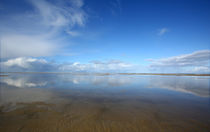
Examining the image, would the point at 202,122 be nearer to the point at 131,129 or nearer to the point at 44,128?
the point at 131,129

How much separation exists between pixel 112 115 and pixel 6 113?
5.68 metres

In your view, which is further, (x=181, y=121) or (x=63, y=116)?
(x=63, y=116)

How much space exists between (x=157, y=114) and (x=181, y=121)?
1.03 metres

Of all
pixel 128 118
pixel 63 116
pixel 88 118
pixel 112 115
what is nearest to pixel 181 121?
pixel 128 118

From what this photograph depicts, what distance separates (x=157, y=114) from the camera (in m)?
5.07

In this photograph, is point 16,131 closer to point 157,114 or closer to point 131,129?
point 131,129

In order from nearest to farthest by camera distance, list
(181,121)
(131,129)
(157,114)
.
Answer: (131,129) < (181,121) < (157,114)

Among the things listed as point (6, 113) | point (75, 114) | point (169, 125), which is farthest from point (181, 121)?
point (6, 113)

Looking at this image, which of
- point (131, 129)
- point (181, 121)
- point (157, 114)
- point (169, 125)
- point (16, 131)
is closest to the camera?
point (16, 131)

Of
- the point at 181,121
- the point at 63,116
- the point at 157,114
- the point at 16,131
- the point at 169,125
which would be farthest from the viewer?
the point at 157,114

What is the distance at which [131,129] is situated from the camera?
148 inches

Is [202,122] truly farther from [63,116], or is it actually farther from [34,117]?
[34,117]

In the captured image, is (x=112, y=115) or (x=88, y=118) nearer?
(x=88, y=118)

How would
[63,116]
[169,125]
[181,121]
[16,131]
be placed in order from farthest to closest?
[63,116] → [181,121] → [169,125] → [16,131]
